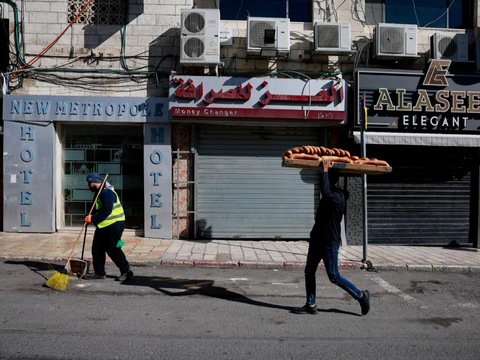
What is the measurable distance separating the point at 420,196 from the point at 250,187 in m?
4.65

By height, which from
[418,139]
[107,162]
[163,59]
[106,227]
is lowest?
[106,227]

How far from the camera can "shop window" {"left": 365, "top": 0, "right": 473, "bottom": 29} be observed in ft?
36.9

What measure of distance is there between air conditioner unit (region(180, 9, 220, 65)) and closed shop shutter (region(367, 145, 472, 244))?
4.89 metres

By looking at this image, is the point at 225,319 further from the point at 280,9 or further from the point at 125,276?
the point at 280,9

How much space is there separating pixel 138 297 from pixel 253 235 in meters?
5.37

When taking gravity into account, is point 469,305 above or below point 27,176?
below

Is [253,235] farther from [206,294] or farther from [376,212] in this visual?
[206,294]

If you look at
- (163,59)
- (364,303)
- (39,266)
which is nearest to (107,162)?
(163,59)

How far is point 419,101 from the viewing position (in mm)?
10250

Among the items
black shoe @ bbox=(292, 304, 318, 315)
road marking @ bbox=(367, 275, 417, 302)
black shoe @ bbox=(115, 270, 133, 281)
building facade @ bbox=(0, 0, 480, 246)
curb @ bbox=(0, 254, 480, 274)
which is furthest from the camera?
building facade @ bbox=(0, 0, 480, 246)

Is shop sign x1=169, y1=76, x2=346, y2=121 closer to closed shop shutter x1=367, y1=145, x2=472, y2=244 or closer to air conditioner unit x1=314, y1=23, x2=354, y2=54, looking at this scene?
air conditioner unit x1=314, y1=23, x2=354, y2=54

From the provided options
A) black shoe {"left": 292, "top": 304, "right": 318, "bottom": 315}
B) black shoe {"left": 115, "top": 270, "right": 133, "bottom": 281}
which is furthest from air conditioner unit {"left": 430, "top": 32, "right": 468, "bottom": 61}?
black shoe {"left": 115, "top": 270, "right": 133, "bottom": 281}

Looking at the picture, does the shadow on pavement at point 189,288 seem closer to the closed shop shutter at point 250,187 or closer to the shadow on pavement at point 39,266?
the shadow on pavement at point 39,266

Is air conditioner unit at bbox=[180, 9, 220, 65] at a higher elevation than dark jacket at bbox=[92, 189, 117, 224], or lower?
higher
